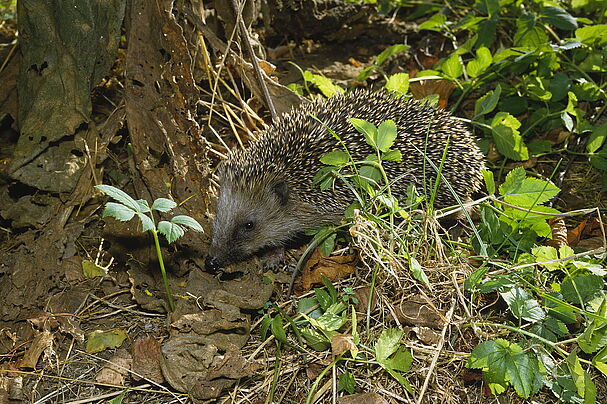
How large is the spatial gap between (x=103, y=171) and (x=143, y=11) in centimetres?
110

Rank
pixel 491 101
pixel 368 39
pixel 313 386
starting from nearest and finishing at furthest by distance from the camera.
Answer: pixel 313 386 → pixel 491 101 → pixel 368 39

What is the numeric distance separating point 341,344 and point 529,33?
3.25 m

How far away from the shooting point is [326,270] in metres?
3.63

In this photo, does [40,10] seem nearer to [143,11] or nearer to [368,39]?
[143,11]

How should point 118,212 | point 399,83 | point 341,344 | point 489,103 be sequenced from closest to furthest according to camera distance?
point 118,212 < point 341,344 < point 489,103 < point 399,83

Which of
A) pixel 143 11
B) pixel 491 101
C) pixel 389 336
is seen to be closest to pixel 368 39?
pixel 491 101

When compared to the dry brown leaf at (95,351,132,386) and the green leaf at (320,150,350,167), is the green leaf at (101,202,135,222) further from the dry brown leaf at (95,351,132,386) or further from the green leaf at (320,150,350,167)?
the green leaf at (320,150,350,167)

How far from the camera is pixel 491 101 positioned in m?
4.39

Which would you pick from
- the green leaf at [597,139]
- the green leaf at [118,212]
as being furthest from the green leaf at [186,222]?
the green leaf at [597,139]

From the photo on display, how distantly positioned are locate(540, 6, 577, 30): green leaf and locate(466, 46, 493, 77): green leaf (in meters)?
0.61

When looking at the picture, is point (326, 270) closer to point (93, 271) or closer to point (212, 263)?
point (212, 263)

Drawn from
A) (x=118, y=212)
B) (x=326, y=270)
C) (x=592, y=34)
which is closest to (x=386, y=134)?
(x=326, y=270)

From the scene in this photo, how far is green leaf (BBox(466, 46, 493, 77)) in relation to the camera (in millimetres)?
4621

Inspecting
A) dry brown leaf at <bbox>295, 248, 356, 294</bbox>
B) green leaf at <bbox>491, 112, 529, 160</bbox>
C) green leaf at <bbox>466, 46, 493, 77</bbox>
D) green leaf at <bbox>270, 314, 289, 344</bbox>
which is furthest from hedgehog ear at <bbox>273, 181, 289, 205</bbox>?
green leaf at <bbox>466, 46, 493, 77</bbox>
